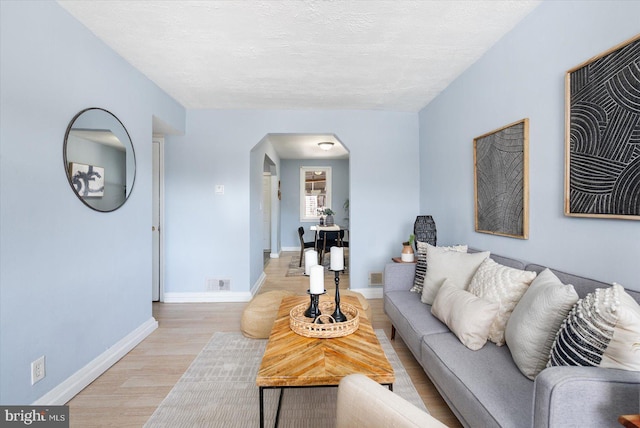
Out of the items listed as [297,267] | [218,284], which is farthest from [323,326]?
[297,267]

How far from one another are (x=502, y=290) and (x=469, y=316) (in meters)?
0.25

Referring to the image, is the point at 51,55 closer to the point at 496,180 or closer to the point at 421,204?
the point at 496,180

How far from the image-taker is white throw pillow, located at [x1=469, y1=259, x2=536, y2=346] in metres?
1.58

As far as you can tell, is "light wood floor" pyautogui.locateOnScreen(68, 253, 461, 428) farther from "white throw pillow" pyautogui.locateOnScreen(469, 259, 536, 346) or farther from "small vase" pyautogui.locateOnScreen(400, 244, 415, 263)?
"small vase" pyautogui.locateOnScreen(400, 244, 415, 263)

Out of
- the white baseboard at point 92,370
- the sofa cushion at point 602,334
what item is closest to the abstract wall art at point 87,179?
the white baseboard at point 92,370

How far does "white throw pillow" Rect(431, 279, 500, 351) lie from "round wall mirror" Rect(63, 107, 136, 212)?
8.14 feet

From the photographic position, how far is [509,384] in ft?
4.09

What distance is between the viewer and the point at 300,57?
A: 2.46 m

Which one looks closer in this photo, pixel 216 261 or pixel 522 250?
pixel 522 250

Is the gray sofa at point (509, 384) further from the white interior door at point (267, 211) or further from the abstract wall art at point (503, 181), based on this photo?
the white interior door at point (267, 211)

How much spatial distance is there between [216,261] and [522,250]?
10.7ft

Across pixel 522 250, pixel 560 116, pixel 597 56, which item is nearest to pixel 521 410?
pixel 522 250

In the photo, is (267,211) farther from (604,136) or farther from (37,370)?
(604,136)

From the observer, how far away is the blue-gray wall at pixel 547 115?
4.51 feet
